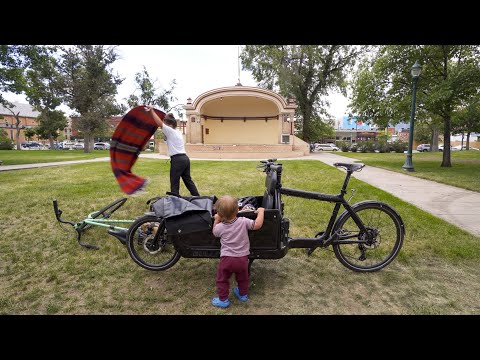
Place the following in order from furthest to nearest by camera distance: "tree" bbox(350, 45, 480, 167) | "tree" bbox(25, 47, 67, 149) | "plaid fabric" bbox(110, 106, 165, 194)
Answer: "tree" bbox(25, 47, 67, 149) < "tree" bbox(350, 45, 480, 167) < "plaid fabric" bbox(110, 106, 165, 194)

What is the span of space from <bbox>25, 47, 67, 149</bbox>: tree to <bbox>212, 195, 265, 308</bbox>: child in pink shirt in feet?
55.7

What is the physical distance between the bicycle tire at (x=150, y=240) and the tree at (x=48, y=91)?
15755 mm

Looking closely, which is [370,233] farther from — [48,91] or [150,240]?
[48,91]

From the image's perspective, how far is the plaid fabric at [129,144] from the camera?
3.83m

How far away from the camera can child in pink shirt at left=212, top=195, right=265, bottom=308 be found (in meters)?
2.76

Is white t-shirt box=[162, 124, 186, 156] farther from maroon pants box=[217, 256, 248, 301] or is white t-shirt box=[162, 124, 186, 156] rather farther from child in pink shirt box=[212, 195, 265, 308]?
maroon pants box=[217, 256, 248, 301]

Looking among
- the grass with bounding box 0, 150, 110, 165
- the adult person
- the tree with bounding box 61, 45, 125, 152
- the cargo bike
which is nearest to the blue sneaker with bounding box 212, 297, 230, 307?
the cargo bike

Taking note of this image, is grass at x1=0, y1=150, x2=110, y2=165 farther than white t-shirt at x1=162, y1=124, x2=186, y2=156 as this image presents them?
Yes

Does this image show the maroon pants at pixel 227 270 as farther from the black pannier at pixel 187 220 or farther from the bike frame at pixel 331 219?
the bike frame at pixel 331 219

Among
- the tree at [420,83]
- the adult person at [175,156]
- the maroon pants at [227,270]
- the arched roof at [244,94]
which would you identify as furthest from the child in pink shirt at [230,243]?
the arched roof at [244,94]

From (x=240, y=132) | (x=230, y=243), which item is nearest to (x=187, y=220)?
(x=230, y=243)

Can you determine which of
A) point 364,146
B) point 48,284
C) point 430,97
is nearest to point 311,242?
point 48,284

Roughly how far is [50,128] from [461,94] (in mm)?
50576

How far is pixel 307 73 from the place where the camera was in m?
34.5
